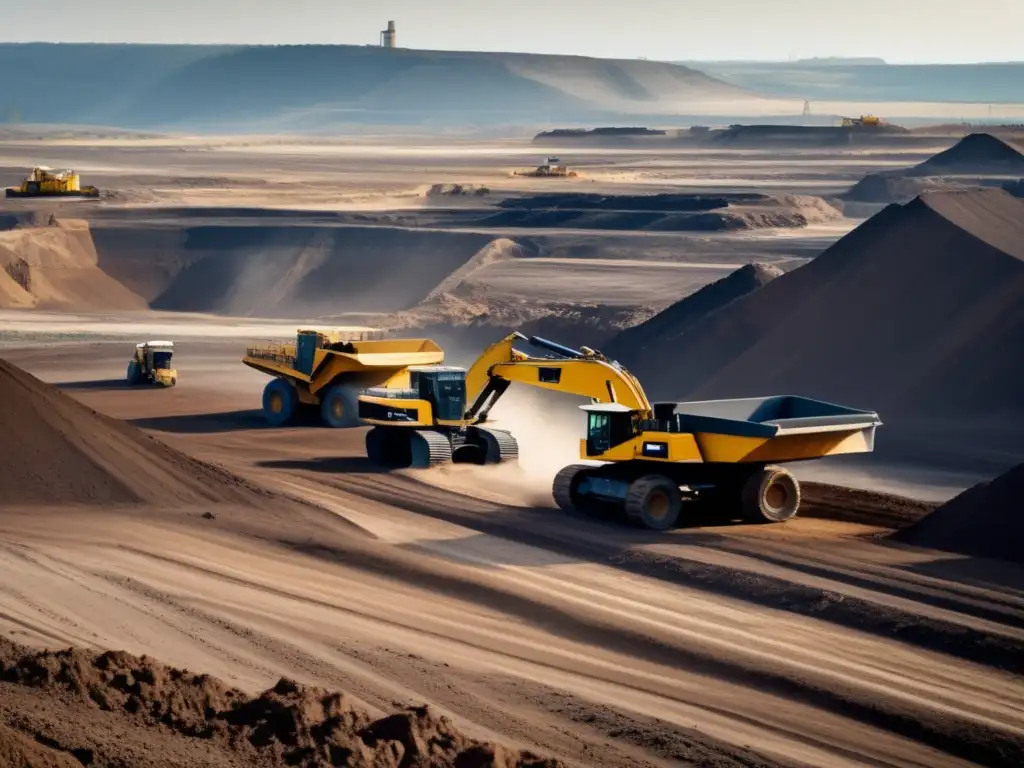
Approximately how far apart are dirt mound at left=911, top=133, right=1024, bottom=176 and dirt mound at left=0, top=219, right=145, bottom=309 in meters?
39.9

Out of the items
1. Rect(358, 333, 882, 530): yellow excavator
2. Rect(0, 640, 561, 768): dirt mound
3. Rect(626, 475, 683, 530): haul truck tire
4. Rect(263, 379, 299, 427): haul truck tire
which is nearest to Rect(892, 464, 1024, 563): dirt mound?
Rect(358, 333, 882, 530): yellow excavator

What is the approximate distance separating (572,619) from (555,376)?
6272 mm

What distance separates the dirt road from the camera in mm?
12172

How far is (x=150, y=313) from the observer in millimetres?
49156

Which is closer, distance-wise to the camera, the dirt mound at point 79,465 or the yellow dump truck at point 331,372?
the dirt mound at point 79,465

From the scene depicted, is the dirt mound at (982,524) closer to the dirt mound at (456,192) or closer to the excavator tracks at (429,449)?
the excavator tracks at (429,449)

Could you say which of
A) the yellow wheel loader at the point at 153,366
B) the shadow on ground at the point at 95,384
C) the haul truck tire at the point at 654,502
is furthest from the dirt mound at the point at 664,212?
the haul truck tire at the point at 654,502

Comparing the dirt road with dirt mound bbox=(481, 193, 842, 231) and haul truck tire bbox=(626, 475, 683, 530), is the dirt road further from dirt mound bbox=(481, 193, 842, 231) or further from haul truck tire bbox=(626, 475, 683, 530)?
dirt mound bbox=(481, 193, 842, 231)

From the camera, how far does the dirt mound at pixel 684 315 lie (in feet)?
110

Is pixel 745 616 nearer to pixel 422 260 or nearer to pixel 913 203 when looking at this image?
pixel 913 203

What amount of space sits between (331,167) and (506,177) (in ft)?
76.3

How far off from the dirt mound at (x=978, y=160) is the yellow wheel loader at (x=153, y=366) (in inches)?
2041

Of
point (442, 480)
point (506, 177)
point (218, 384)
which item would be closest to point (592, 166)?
point (506, 177)

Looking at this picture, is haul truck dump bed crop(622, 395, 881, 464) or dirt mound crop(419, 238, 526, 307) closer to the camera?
haul truck dump bed crop(622, 395, 881, 464)
